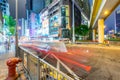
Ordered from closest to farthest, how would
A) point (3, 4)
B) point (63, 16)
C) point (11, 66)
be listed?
point (11, 66)
point (63, 16)
point (3, 4)

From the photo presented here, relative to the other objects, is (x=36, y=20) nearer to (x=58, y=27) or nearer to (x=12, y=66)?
(x=58, y=27)

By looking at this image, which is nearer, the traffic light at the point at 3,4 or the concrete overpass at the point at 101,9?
the concrete overpass at the point at 101,9

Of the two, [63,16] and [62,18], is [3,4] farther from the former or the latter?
[63,16]

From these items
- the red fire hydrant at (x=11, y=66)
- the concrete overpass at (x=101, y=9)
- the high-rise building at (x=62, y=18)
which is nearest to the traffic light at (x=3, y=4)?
the high-rise building at (x=62, y=18)

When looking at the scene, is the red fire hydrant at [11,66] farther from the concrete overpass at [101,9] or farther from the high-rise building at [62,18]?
the high-rise building at [62,18]

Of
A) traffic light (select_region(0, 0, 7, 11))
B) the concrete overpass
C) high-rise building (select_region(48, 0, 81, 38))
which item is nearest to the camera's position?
the concrete overpass

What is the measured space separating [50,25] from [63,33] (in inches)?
867

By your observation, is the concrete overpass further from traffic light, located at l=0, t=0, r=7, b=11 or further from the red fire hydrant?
traffic light, located at l=0, t=0, r=7, b=11

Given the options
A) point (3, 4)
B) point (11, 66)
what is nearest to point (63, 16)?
point (3, 4)

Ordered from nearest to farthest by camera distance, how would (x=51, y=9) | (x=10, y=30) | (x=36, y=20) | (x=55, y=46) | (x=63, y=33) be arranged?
(x=55, y=46), (x=10, y=30), (x=63, y=33), (x=51, y=9), (x=36, y=20)

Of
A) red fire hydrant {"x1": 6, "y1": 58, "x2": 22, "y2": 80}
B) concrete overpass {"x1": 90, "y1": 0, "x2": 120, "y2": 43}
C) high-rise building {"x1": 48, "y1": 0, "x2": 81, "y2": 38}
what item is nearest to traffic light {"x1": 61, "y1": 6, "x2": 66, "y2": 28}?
high-rise building {"x1": 48, "y1": 0, "x2": 81, "y2": 38}

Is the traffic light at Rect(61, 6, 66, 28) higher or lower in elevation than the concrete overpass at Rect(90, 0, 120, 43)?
Answer: higher

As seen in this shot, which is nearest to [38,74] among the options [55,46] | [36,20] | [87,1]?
[55,46]

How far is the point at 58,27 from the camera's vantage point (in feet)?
321
